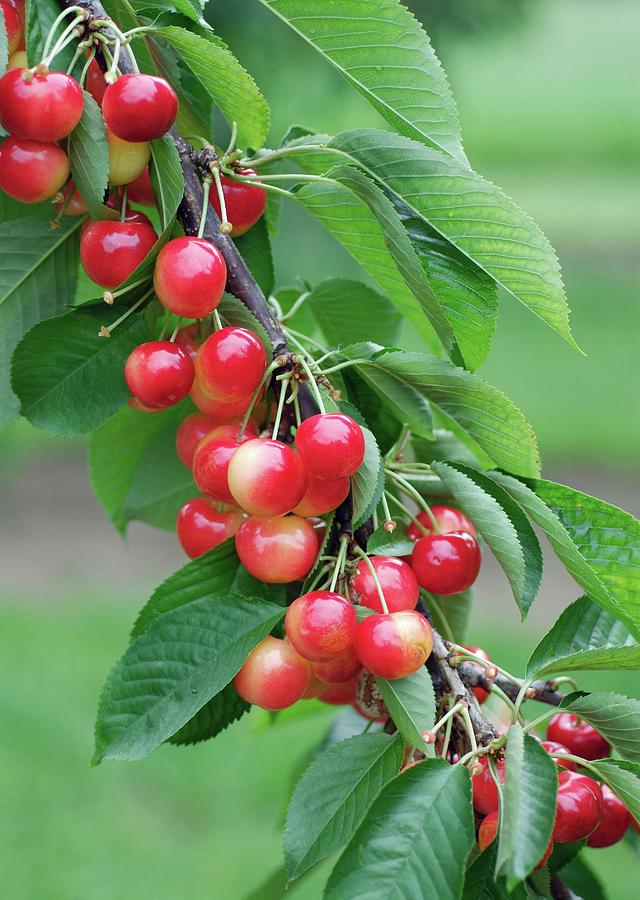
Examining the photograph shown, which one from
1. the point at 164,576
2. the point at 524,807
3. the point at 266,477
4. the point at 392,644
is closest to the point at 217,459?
the point at 266,477

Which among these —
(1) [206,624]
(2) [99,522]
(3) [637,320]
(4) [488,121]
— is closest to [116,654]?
(2) [99,522]

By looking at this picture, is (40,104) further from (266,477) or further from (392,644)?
(392,644)

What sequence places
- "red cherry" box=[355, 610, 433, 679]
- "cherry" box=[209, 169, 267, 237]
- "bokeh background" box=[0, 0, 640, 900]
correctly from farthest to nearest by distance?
"bokeh background" box=[0, 0, 640, 900]
"cherry" box=[209, 169, 267, 237]
"red cherry" box=[355, 610, 433, 679]

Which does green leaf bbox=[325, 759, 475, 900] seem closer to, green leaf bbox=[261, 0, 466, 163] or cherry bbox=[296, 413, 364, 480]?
cherry bbox=[296, 413, 364, 480]

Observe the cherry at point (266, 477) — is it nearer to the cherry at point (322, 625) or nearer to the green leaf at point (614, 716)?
the cherry at point (322, 625)

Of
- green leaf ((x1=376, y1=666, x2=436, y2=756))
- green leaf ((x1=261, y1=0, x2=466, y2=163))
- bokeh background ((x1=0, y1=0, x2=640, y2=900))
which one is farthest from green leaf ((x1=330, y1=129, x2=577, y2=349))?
bokeh background ((x1=0, y1=0, x2=640, y2=900))

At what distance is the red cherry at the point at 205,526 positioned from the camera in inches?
29.4

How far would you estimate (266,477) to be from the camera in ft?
2.06

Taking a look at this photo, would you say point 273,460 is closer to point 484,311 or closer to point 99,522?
point 484,311

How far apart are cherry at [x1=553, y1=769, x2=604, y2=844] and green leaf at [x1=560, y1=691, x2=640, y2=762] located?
0.11 feet

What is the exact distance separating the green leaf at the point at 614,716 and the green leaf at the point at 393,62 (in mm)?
376

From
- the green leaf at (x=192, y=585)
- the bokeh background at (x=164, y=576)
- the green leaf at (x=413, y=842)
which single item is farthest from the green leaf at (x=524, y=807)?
the bokeh background at (x=164, y=576)

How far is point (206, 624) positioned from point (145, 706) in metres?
0.06

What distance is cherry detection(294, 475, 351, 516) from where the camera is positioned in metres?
0.67
